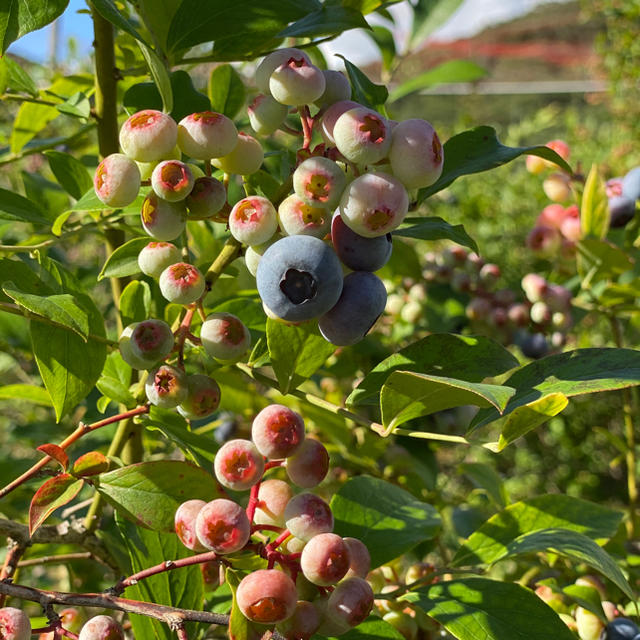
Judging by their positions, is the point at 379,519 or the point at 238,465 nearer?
the point at 238,465

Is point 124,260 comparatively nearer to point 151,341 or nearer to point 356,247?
point 151,341

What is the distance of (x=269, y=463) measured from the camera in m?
0.58

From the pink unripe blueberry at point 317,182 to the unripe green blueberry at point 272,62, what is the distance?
97 millimetres

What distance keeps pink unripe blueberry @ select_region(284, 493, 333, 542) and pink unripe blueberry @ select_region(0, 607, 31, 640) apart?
0.63 feet

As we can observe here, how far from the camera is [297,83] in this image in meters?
0.54

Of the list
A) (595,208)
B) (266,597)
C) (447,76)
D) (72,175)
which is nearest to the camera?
(266,597)

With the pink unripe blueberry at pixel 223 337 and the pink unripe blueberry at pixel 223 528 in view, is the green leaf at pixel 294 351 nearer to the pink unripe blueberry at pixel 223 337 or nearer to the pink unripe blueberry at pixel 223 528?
the pink unripe blueberry at pixel 223 337

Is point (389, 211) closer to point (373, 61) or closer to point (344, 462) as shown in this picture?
point (344, 462)

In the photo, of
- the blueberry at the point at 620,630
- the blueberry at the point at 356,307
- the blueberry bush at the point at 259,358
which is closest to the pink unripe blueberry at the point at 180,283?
the blueberry bush at the point at 259,358

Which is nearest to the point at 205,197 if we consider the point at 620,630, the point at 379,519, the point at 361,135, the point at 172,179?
the point at 172,179

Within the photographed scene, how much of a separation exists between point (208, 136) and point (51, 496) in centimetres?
31

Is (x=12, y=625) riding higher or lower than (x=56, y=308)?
lower

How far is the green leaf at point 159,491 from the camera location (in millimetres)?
580

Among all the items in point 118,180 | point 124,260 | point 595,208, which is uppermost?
point 118,180
